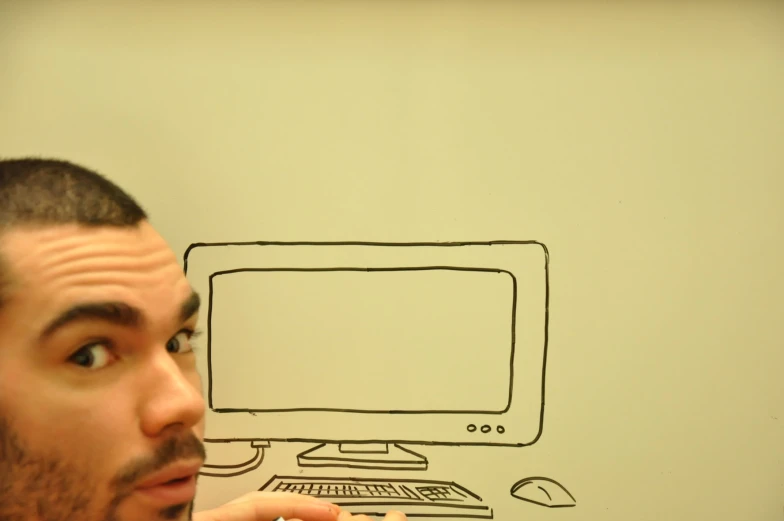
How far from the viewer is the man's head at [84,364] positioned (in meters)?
0.51

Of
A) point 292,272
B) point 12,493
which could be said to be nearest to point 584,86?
point 292,272

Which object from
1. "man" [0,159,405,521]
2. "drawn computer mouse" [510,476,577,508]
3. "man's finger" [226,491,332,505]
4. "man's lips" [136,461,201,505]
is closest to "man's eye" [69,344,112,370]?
"man" [0,159,405,521]

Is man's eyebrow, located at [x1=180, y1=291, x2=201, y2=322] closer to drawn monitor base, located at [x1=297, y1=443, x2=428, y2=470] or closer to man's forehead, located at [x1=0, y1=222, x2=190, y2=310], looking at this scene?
man's forehead, located at [x1=0, y1=222, x2=190, y2=310]

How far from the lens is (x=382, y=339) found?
733 millimetres

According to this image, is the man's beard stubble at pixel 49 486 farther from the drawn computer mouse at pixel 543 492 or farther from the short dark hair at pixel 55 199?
the drawn computer mouse at pixel 543 492

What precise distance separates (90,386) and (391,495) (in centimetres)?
40

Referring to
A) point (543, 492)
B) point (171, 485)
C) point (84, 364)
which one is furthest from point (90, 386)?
point (543, 492)

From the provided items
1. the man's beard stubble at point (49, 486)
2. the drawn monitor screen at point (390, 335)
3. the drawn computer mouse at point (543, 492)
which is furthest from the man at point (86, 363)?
the drawn computer mouse at point (543, 492)

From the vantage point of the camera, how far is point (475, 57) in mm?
725

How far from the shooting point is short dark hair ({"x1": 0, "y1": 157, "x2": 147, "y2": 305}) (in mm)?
535

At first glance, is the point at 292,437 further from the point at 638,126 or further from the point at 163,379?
the point at 638,126

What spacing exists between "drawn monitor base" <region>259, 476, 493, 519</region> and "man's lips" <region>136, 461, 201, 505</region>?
0.19 m

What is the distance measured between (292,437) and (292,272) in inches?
8.4

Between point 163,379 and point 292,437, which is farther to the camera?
point 292,437
